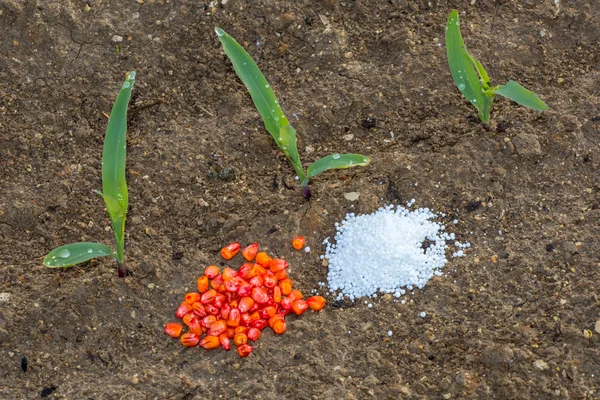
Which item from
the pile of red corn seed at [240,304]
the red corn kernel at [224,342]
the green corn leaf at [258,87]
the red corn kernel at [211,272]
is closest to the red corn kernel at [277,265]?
the pile of red corn seed at [240,304]

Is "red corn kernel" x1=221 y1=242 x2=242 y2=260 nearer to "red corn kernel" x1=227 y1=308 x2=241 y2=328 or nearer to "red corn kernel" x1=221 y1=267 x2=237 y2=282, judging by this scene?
"red corn kernel" x1=221 y1=267 x2=237 y2=282

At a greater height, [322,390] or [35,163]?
[35,163]

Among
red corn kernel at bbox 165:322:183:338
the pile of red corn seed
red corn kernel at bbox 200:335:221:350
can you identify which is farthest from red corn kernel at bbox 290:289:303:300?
red corn kernel at bbox 165:322:183:338

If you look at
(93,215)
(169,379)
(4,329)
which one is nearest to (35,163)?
(93,215)

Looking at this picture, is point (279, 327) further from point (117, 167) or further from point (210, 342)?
point (117, 167)

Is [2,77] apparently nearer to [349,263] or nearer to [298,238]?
[298,238]

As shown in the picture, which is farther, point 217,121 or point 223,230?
point 217,121

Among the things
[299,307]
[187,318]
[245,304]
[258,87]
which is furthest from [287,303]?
[258,87]
